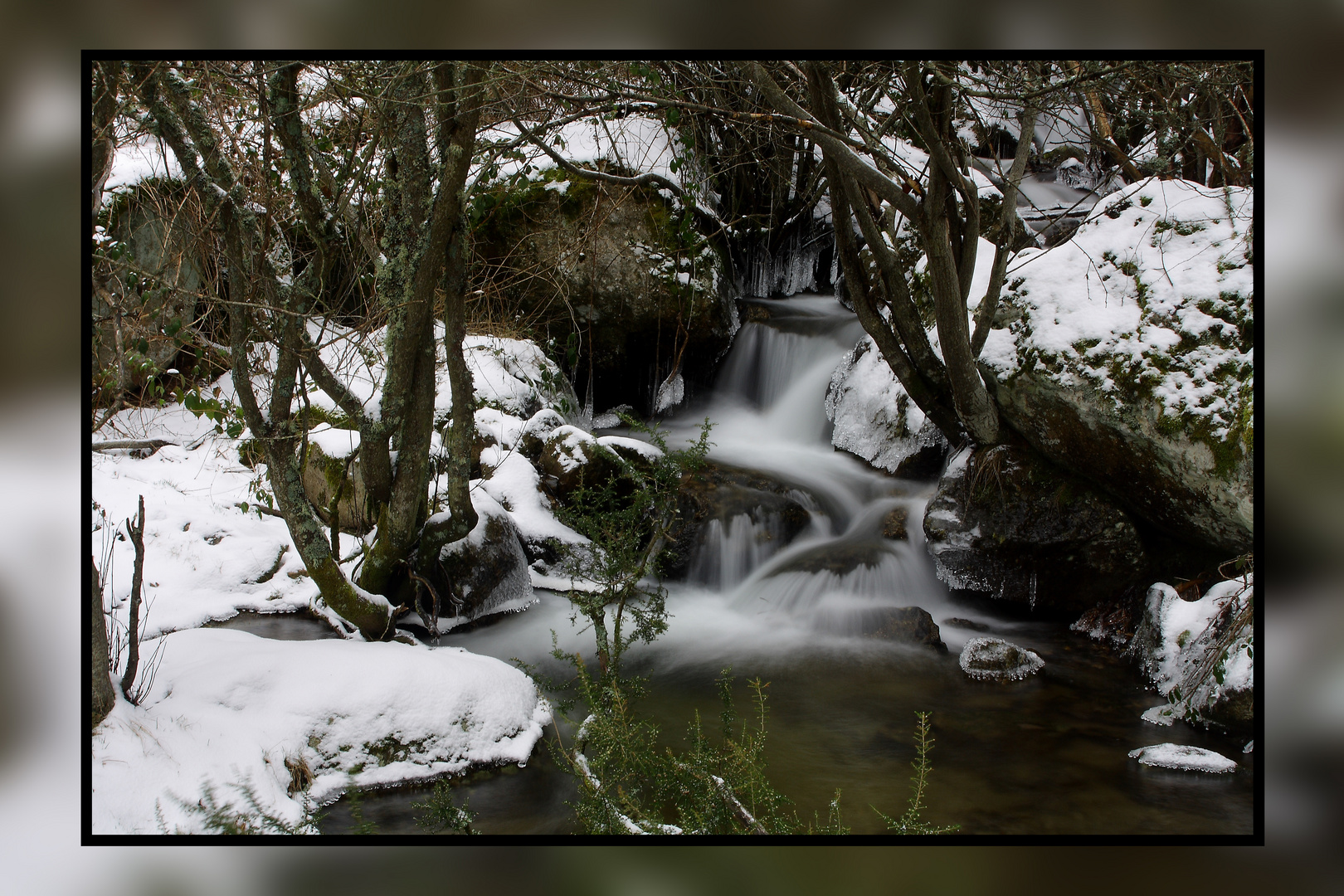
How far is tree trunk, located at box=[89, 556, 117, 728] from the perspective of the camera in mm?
1781

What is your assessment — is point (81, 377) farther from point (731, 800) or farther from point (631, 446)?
point (631, 446)

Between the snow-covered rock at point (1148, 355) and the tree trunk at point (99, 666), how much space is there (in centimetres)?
351

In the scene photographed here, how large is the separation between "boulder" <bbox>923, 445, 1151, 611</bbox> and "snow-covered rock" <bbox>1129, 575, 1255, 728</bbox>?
0.35 metres

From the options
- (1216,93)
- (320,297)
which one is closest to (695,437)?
(320,297)

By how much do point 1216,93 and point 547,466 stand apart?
10.9ft

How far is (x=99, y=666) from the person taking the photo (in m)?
1.80

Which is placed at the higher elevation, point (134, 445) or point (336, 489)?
point (134, 445)

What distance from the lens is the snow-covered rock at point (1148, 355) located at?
9.24 feet

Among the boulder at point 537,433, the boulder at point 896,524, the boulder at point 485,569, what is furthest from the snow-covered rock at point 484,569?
the boulder at point 896,524

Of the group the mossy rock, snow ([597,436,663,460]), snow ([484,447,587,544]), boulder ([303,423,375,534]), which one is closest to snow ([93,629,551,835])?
the mossy rock

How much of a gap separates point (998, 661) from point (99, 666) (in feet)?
9.77

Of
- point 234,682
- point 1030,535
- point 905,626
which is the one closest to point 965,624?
point 905,626
